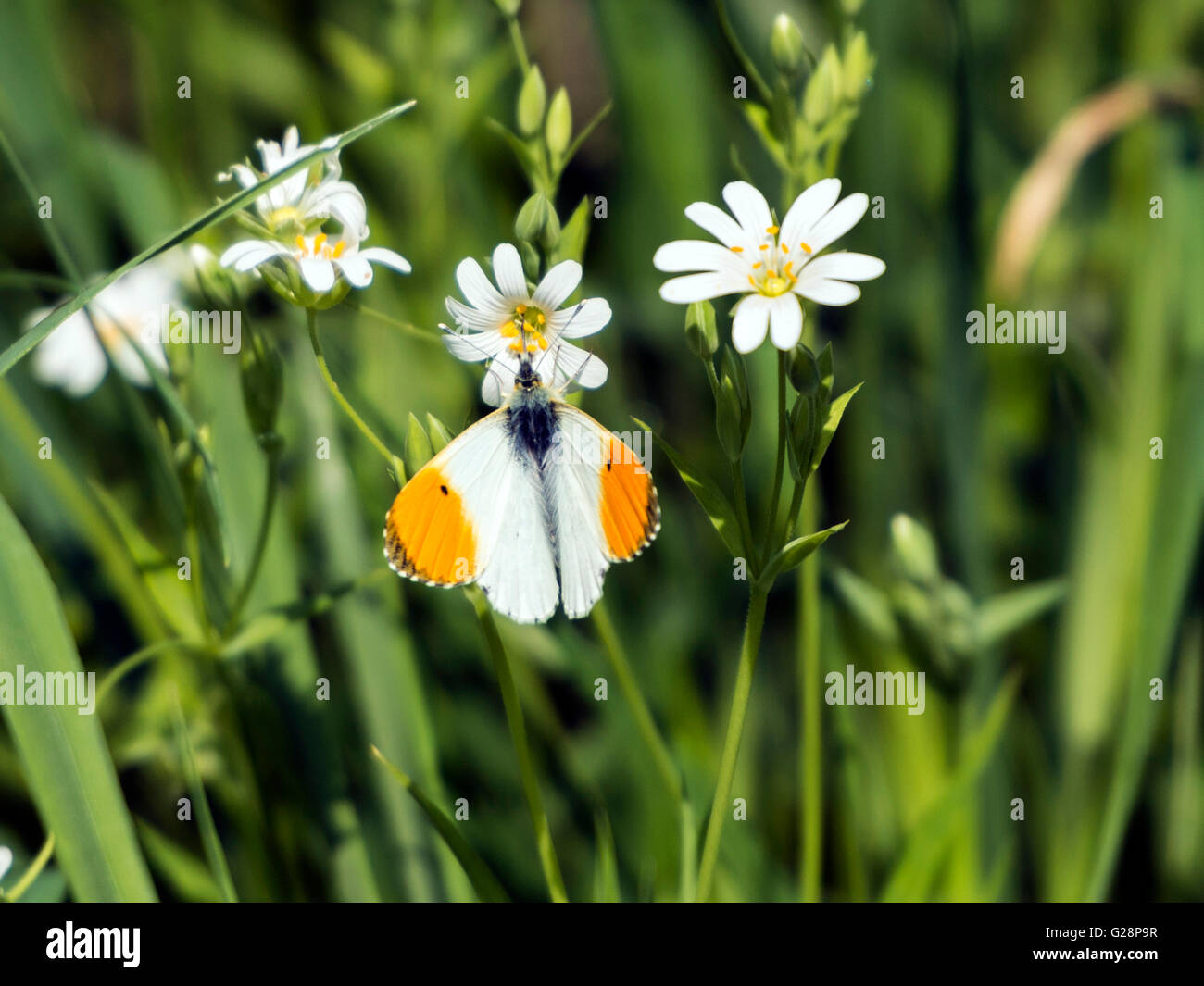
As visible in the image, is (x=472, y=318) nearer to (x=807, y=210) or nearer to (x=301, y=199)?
(x=301, y=199)

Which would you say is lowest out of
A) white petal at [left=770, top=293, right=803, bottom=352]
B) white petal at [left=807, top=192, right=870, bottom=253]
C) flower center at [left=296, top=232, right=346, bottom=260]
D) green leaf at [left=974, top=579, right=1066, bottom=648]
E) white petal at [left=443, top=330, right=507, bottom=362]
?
green leaf at [left=974, top=579, right=1066, bottom=648]

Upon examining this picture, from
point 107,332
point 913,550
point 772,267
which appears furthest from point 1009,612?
point 107,332

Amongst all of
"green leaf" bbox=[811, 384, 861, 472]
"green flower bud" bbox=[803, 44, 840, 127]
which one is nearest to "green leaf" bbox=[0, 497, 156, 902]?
"green leaf" bbox=[811, 384, 861, 472]

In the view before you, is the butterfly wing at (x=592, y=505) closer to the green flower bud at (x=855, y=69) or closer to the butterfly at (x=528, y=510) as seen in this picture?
the butterfly at (x=528, y=510)

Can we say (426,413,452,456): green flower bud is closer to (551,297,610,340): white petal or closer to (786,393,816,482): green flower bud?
(551,297,610,340): white petal

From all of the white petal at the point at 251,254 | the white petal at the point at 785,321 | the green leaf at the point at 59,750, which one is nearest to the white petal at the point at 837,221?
the white petal at the point at 785,321
